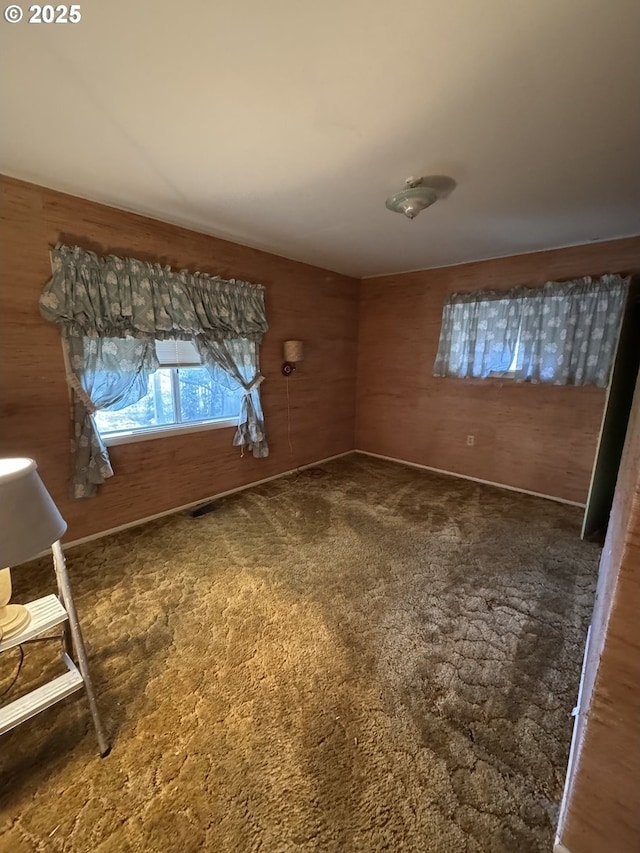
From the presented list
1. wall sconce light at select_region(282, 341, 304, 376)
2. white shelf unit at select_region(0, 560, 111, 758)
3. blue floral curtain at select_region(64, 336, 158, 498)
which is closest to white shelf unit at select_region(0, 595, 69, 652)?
white shelf unit at select_region(0, 560, 111, 758)

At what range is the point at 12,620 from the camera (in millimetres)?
1139

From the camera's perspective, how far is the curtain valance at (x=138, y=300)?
2180 mm

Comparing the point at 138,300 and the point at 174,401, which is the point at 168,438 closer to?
the point at 174,401

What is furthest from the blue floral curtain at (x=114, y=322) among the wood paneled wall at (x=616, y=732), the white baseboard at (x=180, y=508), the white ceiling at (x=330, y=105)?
the wood paneled wall at (x=616, y=732)

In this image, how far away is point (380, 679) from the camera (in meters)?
1.52

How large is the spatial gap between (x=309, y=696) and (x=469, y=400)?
318 centimetres

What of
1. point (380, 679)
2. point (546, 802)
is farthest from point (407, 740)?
point (546, 802)

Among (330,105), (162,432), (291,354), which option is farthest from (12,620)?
(291,354)

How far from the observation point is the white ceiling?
3.34ft

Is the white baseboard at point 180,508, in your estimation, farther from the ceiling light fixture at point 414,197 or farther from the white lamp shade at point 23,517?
the ceiling light fixture at point 414,197

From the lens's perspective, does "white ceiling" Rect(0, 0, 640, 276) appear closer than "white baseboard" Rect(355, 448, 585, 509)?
Yes

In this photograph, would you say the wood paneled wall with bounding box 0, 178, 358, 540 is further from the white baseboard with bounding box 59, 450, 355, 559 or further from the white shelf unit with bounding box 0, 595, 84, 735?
the white shelf unit with bounding box 0, 595, 84, 735

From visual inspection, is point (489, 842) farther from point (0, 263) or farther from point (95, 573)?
point (0, 263)

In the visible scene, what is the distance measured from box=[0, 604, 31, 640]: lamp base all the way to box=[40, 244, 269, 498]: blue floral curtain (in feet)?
4.52
